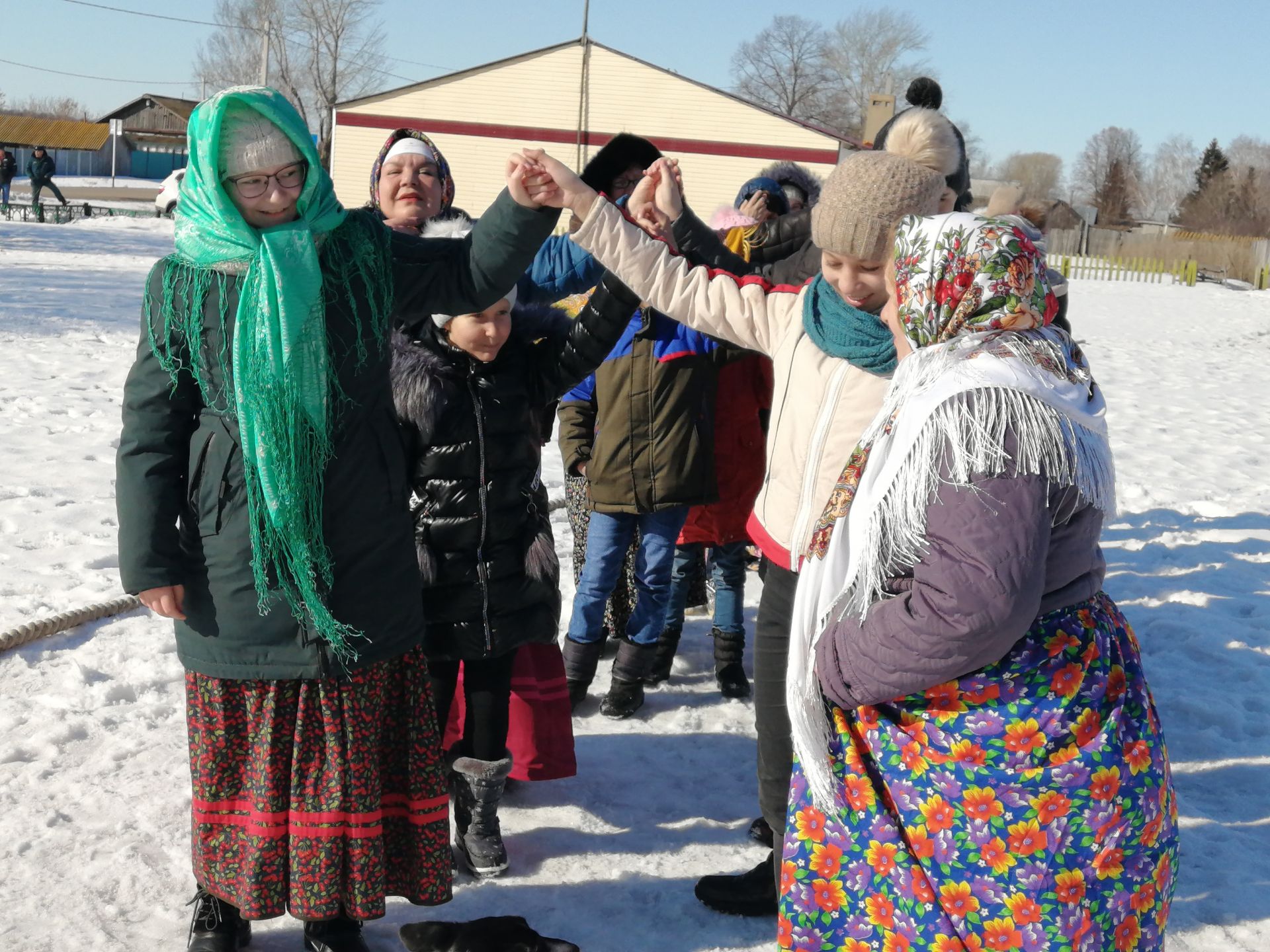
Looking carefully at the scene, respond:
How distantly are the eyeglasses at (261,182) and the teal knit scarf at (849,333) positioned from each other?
1.12 metres

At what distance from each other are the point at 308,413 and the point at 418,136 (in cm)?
185

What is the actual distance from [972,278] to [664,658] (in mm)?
2746

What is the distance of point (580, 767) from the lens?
361cm

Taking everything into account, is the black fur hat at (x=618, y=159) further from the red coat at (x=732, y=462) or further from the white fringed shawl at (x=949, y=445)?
the white fringed shawl at (x=949, y=445)

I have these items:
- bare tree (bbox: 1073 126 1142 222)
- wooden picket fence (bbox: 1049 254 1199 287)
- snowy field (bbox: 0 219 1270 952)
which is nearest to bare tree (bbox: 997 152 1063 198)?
bare tree (bbox: 1073 126 1142 222)

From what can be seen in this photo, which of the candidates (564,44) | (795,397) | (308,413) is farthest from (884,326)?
(564,44)

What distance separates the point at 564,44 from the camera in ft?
96.9

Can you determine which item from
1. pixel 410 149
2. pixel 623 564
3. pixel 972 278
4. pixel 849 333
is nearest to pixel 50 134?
pixel 410 149

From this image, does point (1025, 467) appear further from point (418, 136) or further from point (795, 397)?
point (418, 136)

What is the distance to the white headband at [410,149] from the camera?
3.62 m

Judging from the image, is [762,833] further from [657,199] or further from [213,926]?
[657,199]

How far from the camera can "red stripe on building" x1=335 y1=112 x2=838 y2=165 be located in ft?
98.1

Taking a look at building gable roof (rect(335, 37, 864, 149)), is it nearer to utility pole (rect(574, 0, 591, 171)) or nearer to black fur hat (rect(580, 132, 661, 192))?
utility pole (rect(574, 0, 591, 171))

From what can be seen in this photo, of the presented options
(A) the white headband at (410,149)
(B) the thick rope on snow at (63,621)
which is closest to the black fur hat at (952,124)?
(A) the white headband at (410,149)
